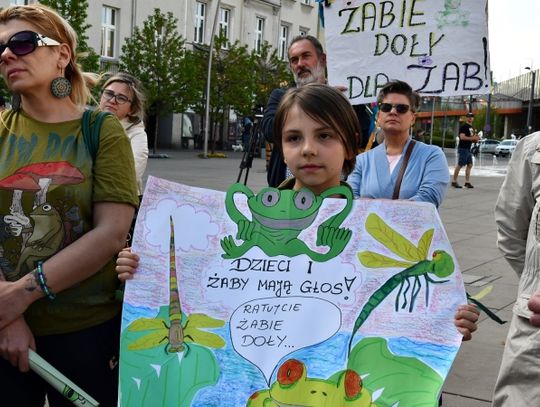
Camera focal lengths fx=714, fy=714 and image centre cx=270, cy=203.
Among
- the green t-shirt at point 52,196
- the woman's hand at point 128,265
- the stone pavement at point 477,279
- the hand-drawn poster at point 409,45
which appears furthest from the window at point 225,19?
the woman's hand at point 128,265

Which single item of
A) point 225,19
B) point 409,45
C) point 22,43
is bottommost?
point 22,43

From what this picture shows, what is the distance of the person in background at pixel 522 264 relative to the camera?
2244 mm

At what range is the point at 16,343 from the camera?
1962 millimetres

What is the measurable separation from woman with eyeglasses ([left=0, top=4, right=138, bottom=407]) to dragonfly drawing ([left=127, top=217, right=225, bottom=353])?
0.29 meters

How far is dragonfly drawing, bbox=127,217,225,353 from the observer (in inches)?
72.9

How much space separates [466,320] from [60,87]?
132 centimetres

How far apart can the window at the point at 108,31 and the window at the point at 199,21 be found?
17.4 ft

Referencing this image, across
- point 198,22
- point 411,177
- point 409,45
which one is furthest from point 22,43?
point 198,22

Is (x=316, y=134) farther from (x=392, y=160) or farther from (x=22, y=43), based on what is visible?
(x=392, y=160)

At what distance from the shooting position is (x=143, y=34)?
28.7 m

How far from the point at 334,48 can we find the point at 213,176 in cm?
1415

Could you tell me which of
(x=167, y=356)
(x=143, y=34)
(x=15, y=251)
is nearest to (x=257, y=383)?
(x=167, y=356)

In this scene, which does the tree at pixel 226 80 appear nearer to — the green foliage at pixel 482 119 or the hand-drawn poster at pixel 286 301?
the hand-drawn poster at pixel 286 301

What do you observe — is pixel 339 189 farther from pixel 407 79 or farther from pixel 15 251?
pixel 407 79
